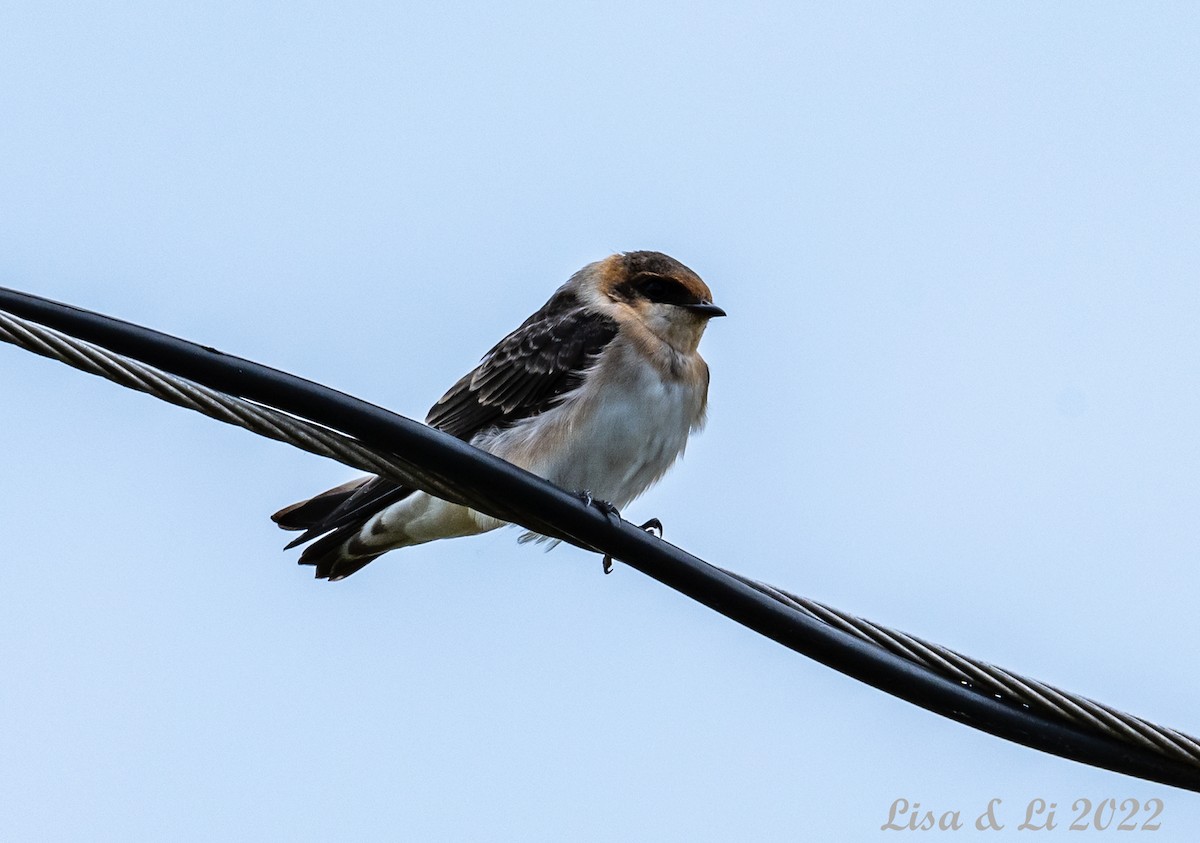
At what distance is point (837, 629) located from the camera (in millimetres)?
3914

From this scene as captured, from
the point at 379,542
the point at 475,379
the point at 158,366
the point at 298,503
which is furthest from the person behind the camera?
the point at 475,379

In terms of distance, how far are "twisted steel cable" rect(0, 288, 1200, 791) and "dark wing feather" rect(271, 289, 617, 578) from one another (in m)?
2.37

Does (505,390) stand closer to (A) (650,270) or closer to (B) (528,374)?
(B) (528,374)

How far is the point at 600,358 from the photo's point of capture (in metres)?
6.69

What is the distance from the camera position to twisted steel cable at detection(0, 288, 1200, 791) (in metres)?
3.60

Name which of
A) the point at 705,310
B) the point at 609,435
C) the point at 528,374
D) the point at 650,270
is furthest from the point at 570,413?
the point at 650,270

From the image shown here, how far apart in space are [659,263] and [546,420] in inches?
51.9

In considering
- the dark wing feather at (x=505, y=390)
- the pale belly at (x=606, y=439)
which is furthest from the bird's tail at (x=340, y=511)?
the pale belly at (x=606, y=439)

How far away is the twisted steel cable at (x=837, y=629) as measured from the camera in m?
3.60

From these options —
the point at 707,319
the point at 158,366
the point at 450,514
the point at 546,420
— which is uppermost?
the point at 707,319

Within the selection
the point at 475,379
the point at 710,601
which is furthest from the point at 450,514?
the point at 710,601

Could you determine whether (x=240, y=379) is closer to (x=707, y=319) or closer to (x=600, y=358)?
(x=600, y=358)

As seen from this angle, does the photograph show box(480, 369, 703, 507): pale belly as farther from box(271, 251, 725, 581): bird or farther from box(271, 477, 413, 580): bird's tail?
box(271, 477, 413, 580): bird's tail

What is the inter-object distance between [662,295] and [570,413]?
1.06 meters
